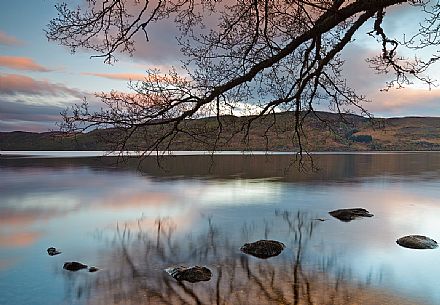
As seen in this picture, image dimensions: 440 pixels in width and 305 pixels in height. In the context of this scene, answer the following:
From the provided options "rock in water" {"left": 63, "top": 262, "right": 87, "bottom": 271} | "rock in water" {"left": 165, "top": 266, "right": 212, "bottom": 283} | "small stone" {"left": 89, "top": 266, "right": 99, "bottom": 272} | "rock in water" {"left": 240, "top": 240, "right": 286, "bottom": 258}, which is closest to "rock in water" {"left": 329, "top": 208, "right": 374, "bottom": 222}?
"rock in water" {"left": 240, "top": 240, "right": 286, "bottom": 258}

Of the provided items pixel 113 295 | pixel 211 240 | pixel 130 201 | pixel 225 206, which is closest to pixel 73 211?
pixel 130 201

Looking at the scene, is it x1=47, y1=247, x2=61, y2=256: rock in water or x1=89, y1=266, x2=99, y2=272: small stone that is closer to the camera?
x1=89, y1=266, x2=99, y2=272: small stone

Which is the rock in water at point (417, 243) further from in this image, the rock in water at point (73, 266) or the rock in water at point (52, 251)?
the rock in water at point (52, 251)

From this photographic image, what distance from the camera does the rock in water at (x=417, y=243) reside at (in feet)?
47.4

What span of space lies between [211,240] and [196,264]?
3.30 meters

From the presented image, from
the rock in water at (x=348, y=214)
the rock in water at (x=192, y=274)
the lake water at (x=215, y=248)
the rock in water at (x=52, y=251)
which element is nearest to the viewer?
the lake water at (x=215, y=248)

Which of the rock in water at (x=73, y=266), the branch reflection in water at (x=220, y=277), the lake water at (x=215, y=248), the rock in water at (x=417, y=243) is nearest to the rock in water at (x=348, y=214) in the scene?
the lake water at (x=215, y=248)

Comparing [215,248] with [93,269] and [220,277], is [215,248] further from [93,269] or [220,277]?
[93,269]

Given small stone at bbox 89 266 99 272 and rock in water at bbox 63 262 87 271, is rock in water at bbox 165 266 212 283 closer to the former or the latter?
small stone at bbox 89 266 99 272

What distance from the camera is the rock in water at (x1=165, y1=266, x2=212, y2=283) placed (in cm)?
1038

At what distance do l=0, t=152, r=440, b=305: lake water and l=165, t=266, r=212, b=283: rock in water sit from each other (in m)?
0.21

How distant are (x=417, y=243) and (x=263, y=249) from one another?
569 centimetres

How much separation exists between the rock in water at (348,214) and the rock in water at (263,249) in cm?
756

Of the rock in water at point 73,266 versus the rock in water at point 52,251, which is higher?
the rock in water at point 73,266
